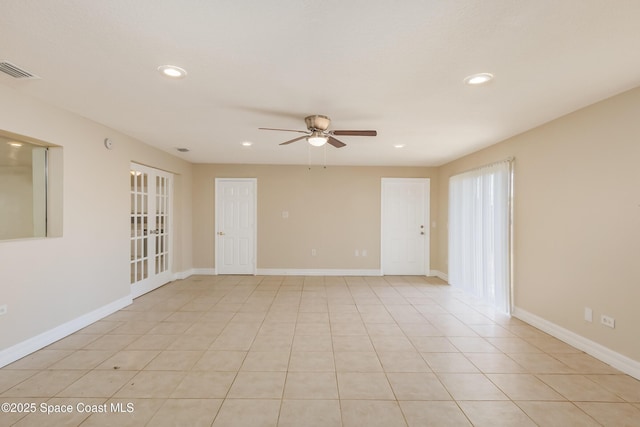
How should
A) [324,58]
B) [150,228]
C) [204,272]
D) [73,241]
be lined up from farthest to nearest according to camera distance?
1. [204,272]
2. [150,228]
3. [73,241]
4. [324,58]

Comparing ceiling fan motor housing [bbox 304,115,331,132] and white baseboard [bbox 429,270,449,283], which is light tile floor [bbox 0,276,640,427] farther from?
ceiling fan motor housing [bbox 304,115,331,132]

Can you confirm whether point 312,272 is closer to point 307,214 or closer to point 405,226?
point 307,214

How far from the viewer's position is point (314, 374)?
245cm

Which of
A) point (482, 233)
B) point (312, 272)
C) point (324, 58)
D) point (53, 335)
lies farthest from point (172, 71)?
point (312, 272)

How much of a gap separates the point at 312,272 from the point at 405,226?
2325mm

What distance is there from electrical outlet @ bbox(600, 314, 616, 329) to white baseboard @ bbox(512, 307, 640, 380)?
22 centimetres

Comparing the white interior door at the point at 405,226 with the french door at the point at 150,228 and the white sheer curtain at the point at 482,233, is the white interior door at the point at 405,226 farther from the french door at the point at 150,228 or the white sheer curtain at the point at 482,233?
the french door at the point at 150,228

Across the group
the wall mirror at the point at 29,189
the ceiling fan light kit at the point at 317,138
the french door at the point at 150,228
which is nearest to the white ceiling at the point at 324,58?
the ceiling fan light kit at the point at 317,138

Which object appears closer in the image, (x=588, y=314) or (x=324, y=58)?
(x=324, y=58)

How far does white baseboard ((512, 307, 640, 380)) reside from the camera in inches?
97.4

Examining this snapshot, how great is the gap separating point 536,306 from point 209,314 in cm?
420

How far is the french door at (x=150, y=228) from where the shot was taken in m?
4.57

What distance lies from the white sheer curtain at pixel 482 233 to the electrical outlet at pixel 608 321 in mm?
1222

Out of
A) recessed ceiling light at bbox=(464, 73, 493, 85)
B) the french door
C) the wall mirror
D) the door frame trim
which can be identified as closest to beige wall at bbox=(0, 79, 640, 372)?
the wall mirror
